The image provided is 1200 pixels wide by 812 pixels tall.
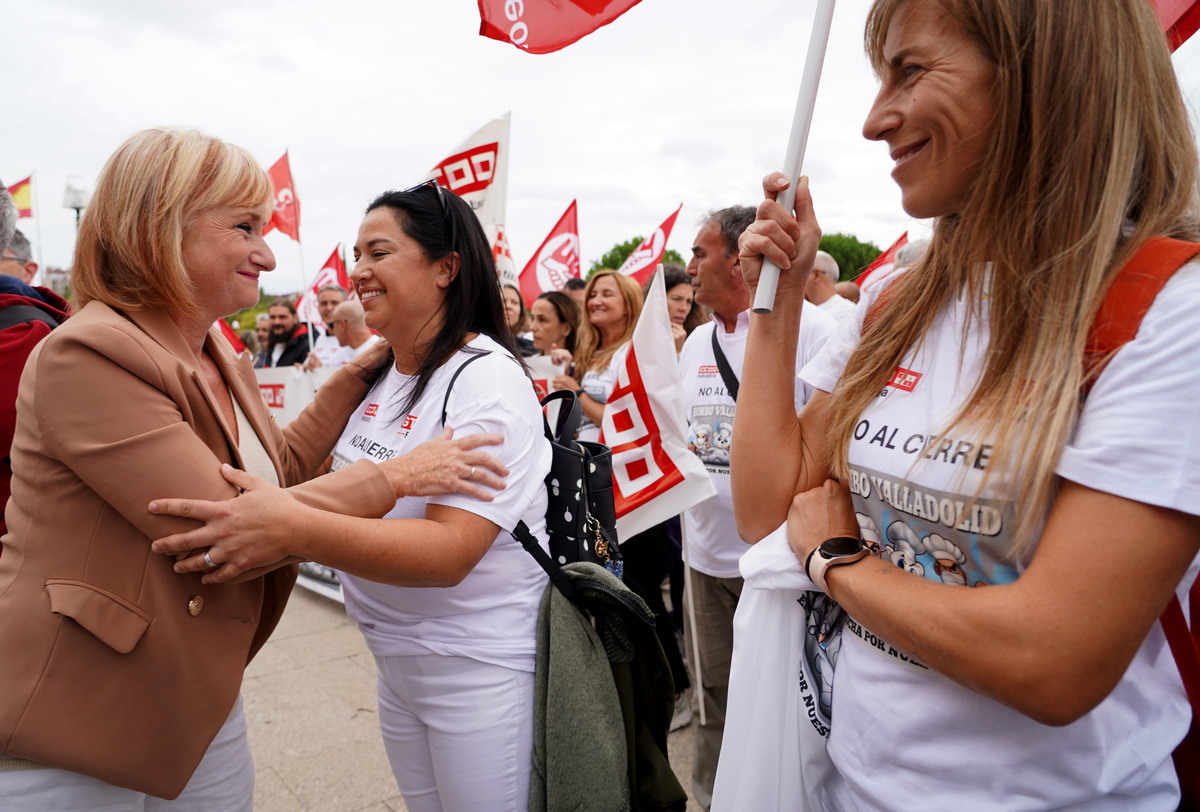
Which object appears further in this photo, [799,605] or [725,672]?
[725,672]

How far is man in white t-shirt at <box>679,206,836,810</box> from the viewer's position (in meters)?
3.21

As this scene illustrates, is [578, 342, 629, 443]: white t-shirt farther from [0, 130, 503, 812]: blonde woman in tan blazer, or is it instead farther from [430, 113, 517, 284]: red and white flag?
[0, 130, 503, 812]: blonde woman in tan blazer

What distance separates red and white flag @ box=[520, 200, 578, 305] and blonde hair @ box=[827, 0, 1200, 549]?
802 cm

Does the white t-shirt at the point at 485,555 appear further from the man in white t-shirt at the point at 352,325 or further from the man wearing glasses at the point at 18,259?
the man in white t-shirt at the point at 352,325

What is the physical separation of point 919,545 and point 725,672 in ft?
8.02

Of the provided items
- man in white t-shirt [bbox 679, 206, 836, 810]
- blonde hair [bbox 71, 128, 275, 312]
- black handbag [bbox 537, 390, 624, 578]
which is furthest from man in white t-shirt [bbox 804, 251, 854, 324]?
blonde hair [bbox 71, 128, 275, 312]

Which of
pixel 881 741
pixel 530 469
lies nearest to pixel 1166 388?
pixel 881 741

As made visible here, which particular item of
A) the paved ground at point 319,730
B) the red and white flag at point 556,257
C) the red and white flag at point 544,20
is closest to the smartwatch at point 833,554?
the red and white flag at point 544,20

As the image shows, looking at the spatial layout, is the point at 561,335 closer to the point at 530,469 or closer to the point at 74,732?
the point at 530,469

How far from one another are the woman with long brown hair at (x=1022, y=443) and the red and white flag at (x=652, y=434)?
1.80 meters

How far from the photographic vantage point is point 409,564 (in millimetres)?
1604

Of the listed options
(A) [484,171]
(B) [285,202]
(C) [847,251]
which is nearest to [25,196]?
(B) [285,202]

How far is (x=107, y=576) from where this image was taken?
1446mm

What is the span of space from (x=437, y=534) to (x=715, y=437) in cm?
199
